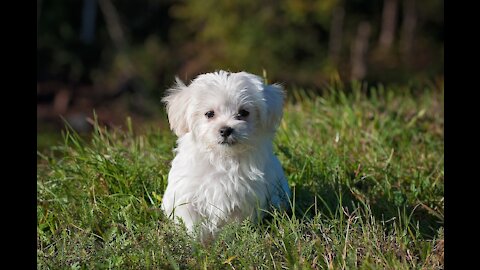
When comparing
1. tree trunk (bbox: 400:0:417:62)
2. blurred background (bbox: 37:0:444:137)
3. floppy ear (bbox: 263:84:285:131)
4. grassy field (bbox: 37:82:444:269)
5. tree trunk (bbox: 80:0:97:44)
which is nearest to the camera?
grassy field (bbox: 37:82:444:269)

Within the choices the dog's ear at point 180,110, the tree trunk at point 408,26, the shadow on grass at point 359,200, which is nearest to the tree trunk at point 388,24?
the tree trunk at point 408,26

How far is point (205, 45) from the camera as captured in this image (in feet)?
68.4

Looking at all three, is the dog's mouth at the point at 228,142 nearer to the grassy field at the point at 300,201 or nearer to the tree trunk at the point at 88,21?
the grassy field at the point at 300,201

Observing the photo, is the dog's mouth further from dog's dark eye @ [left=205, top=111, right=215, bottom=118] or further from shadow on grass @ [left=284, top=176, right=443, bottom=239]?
shadow on grass @ [left=284, top=176, right=443, bottom=239]

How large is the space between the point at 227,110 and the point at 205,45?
55.7 ft

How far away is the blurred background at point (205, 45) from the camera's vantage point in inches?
738

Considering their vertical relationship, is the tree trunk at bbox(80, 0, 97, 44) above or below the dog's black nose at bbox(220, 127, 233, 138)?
below

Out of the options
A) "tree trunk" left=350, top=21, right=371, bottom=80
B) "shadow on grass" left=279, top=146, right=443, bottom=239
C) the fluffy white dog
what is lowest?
"tree trunk" left=350, top=21, right=371, bottom=80

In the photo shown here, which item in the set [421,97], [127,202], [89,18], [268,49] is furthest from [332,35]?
[127,202]

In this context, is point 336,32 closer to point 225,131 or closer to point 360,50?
point 360,50

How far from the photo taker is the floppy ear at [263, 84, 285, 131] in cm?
418

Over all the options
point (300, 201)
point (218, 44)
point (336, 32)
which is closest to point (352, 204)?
point (300, 201)

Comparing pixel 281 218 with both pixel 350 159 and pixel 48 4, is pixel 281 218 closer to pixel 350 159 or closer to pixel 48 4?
pixel 350 159

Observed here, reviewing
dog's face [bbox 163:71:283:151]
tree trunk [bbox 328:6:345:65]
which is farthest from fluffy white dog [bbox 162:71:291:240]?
tree trunk [bbox 328:6:345:65]
